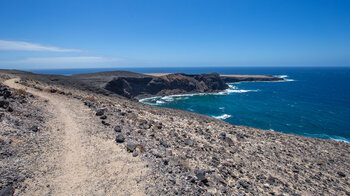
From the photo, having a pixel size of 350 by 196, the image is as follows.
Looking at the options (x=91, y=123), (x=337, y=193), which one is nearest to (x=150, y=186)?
(x=91, y=123)

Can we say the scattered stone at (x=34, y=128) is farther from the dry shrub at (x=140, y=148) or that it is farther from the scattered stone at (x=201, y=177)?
the scattered stone at (x=201, y=177)

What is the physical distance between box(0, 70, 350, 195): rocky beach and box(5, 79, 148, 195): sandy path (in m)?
0.03

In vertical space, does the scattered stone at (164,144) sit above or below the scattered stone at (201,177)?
above

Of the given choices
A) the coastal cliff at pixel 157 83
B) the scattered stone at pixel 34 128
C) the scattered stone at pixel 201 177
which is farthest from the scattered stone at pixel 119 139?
the coastal cliff at pixel 157 83

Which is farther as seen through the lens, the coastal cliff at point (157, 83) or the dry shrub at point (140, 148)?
the coastal cliff at point (157, 83)

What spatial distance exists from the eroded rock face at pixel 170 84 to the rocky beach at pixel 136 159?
136 ft

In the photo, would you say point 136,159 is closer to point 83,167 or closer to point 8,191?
point 83,167

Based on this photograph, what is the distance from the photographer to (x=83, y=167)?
6.16 metres

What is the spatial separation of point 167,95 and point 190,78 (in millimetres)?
16315

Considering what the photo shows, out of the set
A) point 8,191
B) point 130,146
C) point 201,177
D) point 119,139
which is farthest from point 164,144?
point 8,191

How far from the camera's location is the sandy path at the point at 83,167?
5238mm

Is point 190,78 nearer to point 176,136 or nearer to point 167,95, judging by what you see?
point 167,95

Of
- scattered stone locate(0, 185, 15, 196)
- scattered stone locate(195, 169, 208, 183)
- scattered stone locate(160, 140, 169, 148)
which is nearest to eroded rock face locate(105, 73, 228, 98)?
scattered stone locate(160, 140, 169, 148)

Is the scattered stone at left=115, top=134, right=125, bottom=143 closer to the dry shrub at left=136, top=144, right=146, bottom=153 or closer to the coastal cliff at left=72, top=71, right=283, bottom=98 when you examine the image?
the dry shrub at left=136, top=144, right=146, bottom=153
